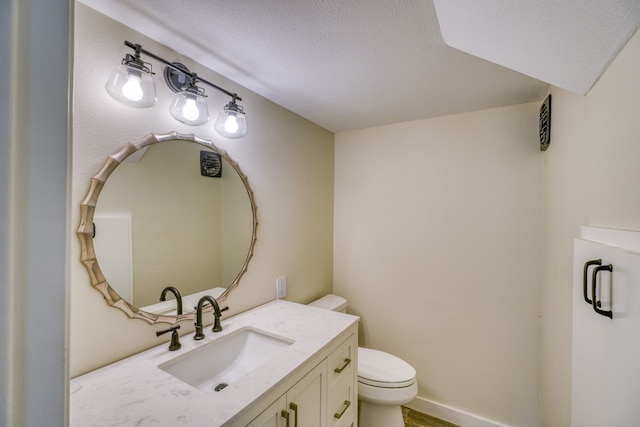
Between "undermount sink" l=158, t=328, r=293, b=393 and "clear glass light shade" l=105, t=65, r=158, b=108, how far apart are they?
41.4 inches

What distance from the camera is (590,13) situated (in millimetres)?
733

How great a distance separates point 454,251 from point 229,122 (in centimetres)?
176

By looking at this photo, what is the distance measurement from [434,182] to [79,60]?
2.11m

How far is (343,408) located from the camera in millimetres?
1455

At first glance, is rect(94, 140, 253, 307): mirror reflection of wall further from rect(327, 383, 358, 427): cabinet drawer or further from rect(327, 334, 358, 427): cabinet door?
rect(327, 383, 358, 427): cabinet drawer

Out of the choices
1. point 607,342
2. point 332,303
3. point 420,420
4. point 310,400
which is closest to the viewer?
point 607,342

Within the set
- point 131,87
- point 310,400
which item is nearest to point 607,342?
point 310,400

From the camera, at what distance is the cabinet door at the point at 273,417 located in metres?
0.93

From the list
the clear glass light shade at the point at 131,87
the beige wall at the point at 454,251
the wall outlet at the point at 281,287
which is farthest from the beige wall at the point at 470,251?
the clear glass light shade at the point at 131,87

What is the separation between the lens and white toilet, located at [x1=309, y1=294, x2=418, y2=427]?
1663 millimetres

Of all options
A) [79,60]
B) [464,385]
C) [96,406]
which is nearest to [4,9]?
[79,60]

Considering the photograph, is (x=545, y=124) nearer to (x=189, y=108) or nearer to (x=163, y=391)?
(x=189, y=108)

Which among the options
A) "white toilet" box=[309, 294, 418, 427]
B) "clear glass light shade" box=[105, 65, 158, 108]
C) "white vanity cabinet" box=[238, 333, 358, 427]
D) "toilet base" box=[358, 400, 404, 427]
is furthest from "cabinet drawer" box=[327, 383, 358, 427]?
"clear glass light shade" box=[105, 65, 158, 108]

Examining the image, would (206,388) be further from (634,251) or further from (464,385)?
(464,385)
